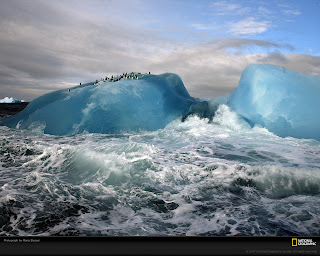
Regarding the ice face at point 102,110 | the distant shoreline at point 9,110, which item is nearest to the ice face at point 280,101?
the ice face at point 102,110

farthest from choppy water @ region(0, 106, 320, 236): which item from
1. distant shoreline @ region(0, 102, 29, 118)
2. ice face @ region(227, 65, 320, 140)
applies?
distant shoreline @ region(0, 102, 29, 118)

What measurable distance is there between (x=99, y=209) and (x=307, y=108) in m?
11.5

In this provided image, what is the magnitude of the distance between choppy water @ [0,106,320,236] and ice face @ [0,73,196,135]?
12.5ft

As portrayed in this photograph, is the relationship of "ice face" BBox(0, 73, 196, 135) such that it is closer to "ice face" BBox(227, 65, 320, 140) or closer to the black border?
"ice face" BBox(227, 65, 320, 140)

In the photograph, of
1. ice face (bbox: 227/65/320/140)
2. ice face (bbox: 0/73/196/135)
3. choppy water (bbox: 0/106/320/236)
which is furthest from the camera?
ice face (bbox: 0/73/196/135)

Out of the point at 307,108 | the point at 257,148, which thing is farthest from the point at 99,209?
the point at 307,108

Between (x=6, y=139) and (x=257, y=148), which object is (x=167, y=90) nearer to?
(x=257, y=148)

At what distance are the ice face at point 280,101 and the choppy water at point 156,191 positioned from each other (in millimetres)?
3132

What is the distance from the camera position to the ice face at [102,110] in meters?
12.2

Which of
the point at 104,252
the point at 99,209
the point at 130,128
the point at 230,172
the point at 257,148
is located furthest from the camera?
the point at 130,128

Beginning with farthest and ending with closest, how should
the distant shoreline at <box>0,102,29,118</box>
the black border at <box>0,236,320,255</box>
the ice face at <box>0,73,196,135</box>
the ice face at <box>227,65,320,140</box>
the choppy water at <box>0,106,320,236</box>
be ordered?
the distant shoreline at <box>0,102,29,118</box> → the ice face at <box>0,73,196,135</box> → the ice face at <box>227,65,320,140</box> → the choppy water at <box>0,106,320,236</box> → the black border at <box>0,236,320,255</box>

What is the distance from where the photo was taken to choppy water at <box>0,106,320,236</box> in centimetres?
344

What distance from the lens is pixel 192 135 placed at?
11555 millimetres

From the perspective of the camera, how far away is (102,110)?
40.5 feet
